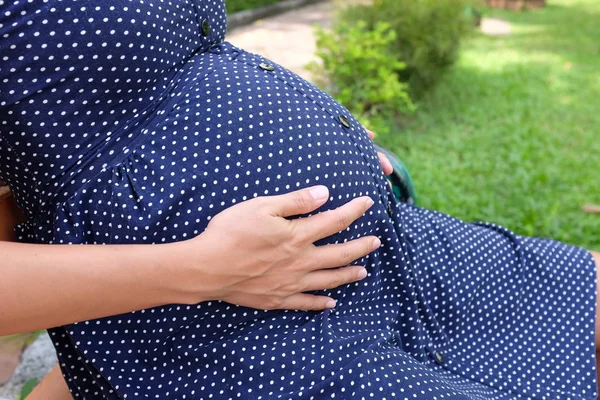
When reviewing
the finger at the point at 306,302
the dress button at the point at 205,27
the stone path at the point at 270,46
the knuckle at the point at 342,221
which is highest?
the dress button at the point at 205,27

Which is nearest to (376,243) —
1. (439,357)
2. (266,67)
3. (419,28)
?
(439,357)

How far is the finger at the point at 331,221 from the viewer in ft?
4.00

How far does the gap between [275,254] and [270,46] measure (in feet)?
20.1

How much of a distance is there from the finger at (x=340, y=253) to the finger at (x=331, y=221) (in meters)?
0.03

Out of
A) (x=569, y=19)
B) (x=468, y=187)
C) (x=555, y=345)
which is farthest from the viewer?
(x=569, y=19)

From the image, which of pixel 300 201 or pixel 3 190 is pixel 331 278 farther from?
pixel 3 190

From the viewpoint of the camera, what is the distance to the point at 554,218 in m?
3.32

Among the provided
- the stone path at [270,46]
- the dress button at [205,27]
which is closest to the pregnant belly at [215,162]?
the dress button at [205,27]

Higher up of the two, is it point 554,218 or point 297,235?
point 297,235

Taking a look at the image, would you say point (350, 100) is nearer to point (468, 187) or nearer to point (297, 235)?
point (468, 187)

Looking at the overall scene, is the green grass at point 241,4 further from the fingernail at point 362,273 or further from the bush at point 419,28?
the fingernail at point 362,273

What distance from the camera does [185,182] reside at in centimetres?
118

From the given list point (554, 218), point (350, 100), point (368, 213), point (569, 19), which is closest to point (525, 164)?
point (554, 218)

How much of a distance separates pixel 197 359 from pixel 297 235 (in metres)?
0.33
